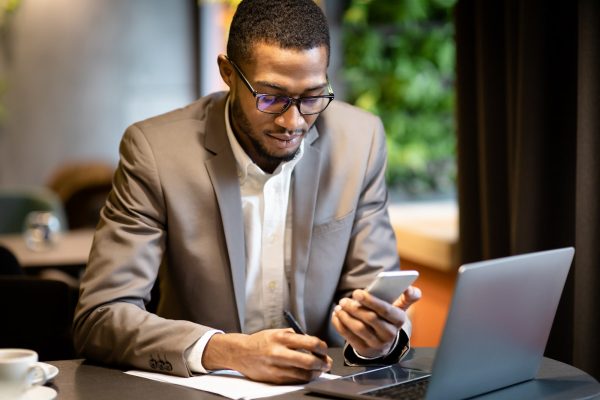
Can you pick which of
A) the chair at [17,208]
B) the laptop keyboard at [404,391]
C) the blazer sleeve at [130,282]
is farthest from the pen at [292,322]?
the chair at [17,208]

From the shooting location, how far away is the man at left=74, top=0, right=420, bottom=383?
6.81ft

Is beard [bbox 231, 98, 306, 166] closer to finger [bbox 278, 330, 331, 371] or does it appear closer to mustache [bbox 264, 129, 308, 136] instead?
mustache [bbox 264, 129, 308, 136]

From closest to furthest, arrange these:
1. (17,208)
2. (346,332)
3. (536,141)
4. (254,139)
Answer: (346,332)
(254,139)
(536,141)
(17,208)

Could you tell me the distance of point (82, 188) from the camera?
6332mm

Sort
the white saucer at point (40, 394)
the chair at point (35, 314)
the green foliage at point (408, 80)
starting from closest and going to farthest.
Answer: the white saucer at point (40, 394)
the chair at point (35, 314)
the green foliage at point (408, 80)

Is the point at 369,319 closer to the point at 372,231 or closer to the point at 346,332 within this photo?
the point at 346,332

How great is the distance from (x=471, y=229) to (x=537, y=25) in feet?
2.80

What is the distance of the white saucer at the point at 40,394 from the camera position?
1738 mm

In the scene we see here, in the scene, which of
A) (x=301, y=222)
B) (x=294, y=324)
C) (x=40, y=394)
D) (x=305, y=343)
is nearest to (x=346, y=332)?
(x=305, y=343)

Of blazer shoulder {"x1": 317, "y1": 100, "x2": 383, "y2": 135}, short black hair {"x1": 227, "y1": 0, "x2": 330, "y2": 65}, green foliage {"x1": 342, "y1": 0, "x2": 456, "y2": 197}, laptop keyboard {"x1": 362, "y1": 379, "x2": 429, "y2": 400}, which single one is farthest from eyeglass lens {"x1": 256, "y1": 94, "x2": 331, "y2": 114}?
green foliage {"x1": 342, "y1": 0, "x2": 456, "y2": 197}

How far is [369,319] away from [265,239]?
0.58 metres

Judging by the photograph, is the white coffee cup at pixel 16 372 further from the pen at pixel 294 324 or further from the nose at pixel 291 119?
the nose at pixel 291 119

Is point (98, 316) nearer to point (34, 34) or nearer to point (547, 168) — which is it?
point (547, 168)

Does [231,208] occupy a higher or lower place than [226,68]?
lower
